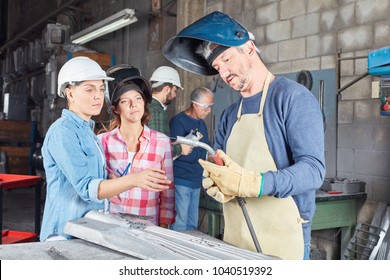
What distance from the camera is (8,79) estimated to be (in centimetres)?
852

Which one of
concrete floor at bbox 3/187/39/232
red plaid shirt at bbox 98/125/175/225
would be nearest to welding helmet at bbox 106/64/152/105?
red plaid shirt at bbox 98/125/175/225

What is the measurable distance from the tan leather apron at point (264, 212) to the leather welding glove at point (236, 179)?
131 millimetres

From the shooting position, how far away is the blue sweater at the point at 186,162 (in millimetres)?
2658

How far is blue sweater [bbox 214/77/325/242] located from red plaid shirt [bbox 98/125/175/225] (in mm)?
499

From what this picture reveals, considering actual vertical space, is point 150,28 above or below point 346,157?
above

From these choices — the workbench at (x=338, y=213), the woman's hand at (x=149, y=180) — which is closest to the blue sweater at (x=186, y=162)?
the workbench at (x=338, y=213)

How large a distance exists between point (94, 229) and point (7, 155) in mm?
5238

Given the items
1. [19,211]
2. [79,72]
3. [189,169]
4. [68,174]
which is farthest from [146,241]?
[19,211]

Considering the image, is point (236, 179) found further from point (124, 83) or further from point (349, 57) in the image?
point (349, 57)

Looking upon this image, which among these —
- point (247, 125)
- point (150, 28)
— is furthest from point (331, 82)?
point (150, 28)

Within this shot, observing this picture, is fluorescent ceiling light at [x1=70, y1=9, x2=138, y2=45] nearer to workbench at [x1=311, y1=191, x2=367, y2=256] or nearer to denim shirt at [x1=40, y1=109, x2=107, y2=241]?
workbench at [x1=311, y1=191, x2=367, y2=256]

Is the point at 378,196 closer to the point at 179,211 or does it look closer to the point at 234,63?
the point at 179,211

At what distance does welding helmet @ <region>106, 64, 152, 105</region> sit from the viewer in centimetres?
148

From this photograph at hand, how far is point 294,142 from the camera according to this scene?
1037 millimetres
